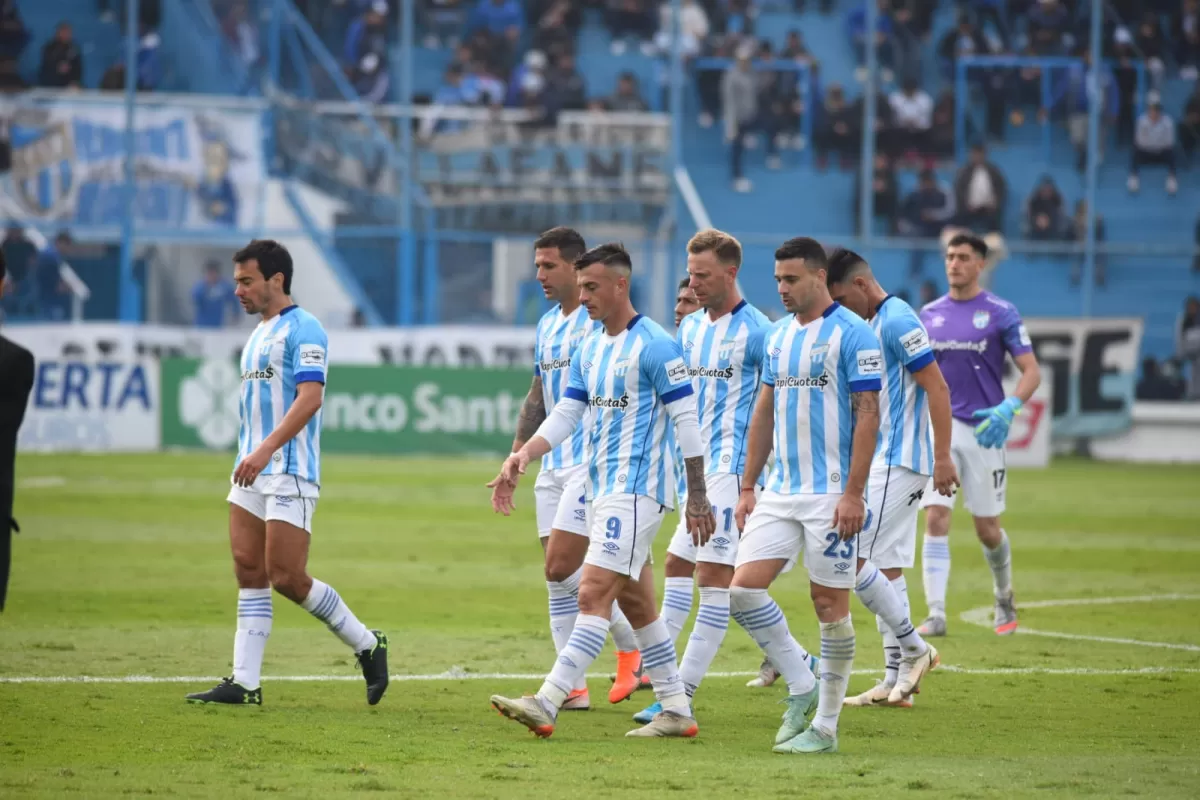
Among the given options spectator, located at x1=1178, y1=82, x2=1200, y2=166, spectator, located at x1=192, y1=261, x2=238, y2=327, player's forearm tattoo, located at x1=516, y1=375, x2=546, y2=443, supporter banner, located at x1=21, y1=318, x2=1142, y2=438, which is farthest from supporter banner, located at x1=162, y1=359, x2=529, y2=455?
player's forearm tattoo, located at x1=516, y1=375, x2=546, y2=443

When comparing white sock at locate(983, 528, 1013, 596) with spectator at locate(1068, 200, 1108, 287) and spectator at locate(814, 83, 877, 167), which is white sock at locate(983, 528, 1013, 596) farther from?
spectator at locate(814, 83, 877, 167)

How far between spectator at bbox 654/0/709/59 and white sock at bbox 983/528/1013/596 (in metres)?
23.9

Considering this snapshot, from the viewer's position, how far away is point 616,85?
113 ft

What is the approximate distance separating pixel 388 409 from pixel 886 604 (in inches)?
790

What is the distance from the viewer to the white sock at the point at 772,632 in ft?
24.9

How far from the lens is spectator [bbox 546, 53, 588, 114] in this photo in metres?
31.8

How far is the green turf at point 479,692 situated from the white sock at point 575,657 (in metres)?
0.23

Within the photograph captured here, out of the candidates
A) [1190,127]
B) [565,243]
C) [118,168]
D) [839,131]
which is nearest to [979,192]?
[839,131]

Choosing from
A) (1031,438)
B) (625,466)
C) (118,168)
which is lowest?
(1031,438)

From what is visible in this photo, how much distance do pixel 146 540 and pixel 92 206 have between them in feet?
47.1

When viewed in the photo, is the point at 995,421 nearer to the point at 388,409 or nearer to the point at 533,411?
the point at 533,411

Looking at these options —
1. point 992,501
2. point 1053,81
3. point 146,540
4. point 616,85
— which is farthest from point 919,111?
point 992,501

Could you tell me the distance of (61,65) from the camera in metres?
30.8

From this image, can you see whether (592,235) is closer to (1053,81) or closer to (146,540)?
(1053,81)
